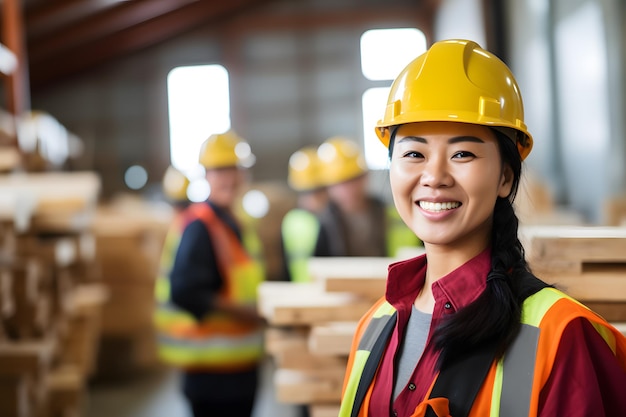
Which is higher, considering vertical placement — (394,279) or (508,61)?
(508,61)

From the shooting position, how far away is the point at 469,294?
1807mm

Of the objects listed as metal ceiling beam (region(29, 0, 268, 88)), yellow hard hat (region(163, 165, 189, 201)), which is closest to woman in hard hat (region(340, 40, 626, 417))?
yellow hard hat (region(163, 165, 189, 201))

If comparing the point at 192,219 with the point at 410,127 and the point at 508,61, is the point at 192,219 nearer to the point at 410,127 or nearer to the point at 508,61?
the point at 410,127

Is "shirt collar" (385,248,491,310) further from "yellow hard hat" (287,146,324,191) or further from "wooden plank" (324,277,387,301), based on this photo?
"yellow hard hat" (287,146,324,191)

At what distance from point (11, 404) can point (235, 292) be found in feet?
5.10

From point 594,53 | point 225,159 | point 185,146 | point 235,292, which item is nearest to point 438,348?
point 235,292

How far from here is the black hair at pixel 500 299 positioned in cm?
169

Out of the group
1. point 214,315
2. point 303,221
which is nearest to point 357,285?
point 214,315

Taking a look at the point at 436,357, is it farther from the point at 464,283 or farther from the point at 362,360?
the point at 362,360

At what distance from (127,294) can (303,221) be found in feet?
13.9

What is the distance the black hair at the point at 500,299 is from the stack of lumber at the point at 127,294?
8.37m

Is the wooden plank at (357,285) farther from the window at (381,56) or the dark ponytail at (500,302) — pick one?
the window at (381,56)

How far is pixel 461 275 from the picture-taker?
1.83 meters

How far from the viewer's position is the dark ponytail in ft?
5.53
